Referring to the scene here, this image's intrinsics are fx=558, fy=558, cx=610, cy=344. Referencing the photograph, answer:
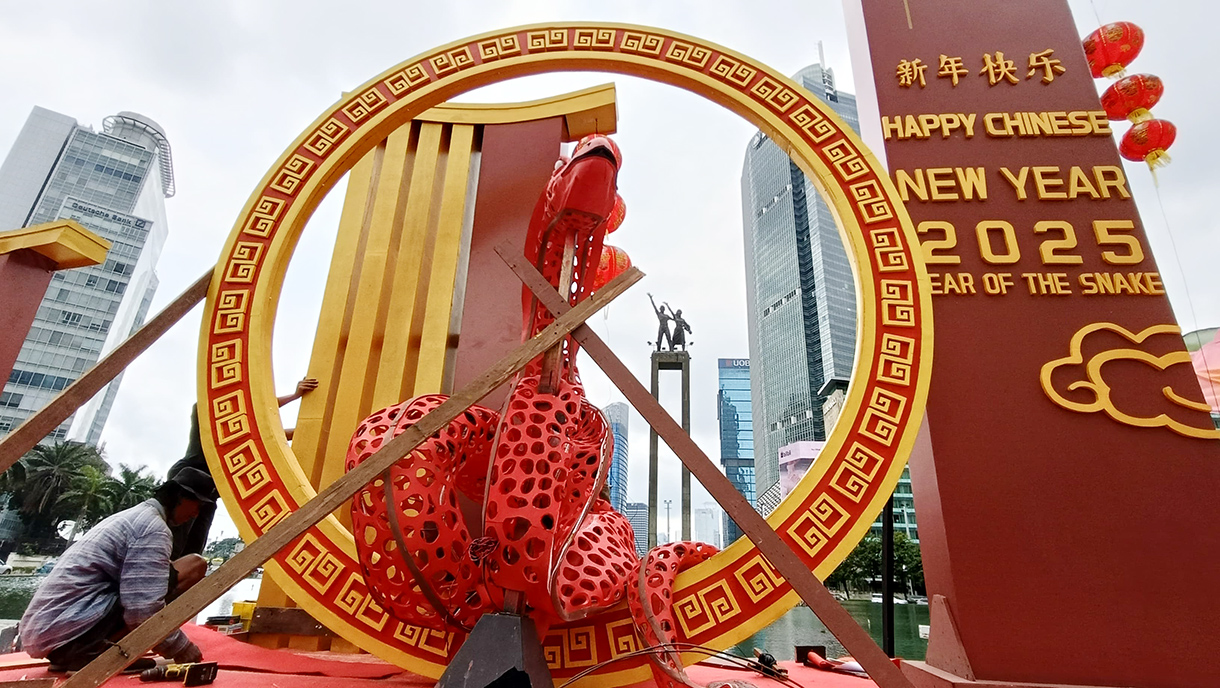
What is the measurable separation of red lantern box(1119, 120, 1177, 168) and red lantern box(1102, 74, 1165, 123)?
0.35ft

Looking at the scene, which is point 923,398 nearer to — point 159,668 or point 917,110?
point 917,110

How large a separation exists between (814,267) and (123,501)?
31202 millimetres

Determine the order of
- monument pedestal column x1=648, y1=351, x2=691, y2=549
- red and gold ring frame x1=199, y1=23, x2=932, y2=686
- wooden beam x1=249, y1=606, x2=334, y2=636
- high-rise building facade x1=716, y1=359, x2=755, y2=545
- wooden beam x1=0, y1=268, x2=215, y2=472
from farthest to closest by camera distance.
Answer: high-rise building facade x1=716, y1=359, x2=755, y2=545 → monument pedestal column x1=648, y1=351, x2=691, y2=549 → wooden beam x1=249, y1=606, x2=334, y2=636 → red and gold ring frame x1=199, y1=23, x2=932, y2=686 → wooden beam x1=0, y1=268, x2=215, y2=472

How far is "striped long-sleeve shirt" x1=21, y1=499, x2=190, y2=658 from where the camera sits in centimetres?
228

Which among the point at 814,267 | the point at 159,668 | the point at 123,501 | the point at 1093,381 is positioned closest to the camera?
the point at 159,668

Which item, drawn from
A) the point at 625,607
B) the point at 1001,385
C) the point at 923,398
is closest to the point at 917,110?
the point at 1001,385

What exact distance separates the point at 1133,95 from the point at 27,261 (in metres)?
6.69

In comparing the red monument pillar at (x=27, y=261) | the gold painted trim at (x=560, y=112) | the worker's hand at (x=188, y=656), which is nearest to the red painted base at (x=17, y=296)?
the red monument pillar at (x=27, y=261)

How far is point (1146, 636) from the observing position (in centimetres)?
235

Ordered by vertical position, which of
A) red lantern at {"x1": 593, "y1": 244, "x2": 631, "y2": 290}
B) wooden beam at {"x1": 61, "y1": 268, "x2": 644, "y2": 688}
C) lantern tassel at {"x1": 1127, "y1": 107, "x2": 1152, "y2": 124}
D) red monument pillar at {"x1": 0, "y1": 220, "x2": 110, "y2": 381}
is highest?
lantern tassel at {"x1": 1127, "y1": 107, "x2": 1152, "y2": 124}

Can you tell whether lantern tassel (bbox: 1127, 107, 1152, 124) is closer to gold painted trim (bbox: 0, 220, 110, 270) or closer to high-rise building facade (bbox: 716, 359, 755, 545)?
gold painted trim (bbox: 0, 220, 110, 270)

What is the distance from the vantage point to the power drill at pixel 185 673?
2.20m

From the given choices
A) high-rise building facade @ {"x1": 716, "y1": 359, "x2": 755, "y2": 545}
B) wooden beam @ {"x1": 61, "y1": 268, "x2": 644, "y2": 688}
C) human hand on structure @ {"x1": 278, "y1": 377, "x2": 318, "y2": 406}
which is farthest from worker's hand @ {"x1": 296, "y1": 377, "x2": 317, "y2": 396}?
high-rise building facade @ {"x1": 716, "y1": 359, "x2": 755, "y2": 545}

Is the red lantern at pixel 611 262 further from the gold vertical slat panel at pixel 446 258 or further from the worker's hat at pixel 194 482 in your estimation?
the worker's hat at pixel 194 482
